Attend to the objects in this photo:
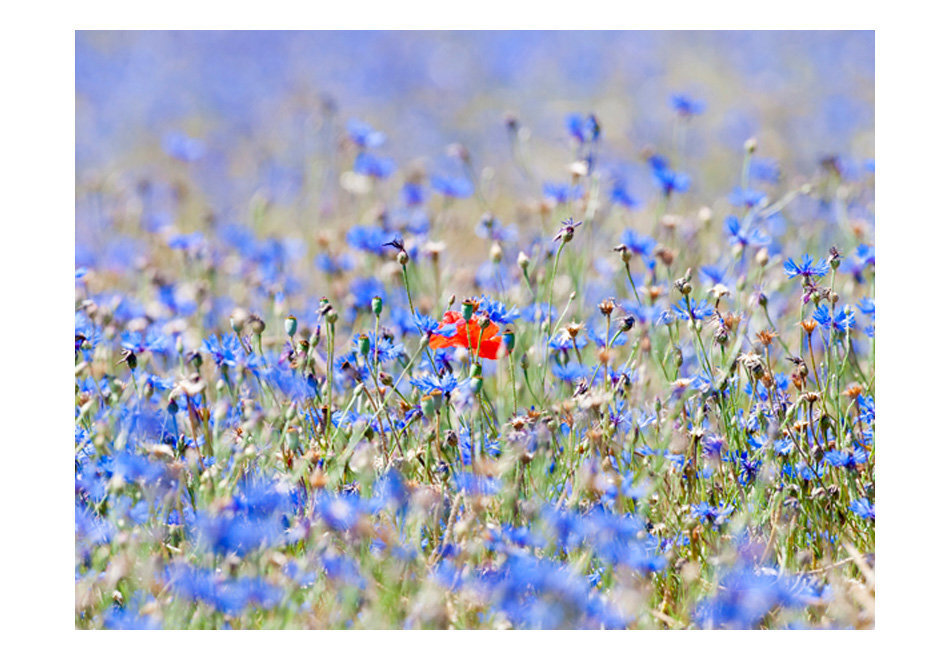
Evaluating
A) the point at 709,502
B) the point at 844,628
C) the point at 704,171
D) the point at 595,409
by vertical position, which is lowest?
the point at 844,628

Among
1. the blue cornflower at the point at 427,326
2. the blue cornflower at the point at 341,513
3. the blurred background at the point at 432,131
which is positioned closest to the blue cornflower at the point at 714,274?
the blurred background at the point at 432,131

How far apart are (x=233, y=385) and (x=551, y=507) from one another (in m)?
0.70

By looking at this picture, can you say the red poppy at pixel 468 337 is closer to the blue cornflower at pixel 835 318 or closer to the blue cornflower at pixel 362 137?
the blue cornflower at pixel 835 318

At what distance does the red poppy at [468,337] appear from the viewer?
2.00 m

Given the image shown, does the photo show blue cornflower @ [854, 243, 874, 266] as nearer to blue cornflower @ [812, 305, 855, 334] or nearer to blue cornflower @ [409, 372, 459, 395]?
blue cornflower @ [812, 305, 855, 334]

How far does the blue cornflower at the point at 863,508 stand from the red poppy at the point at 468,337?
0.69m

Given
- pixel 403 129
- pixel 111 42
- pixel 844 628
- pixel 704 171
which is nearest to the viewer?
pixel 844 628

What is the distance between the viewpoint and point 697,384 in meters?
2.01

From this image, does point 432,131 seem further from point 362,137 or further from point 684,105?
point 684,105

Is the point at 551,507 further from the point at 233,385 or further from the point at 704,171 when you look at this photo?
the point at 704,171

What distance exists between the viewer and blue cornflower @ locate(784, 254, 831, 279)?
82.1 inches

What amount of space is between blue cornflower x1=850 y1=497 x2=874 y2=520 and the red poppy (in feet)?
2.25

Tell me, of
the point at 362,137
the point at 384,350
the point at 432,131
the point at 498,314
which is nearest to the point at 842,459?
the point at 498,314
